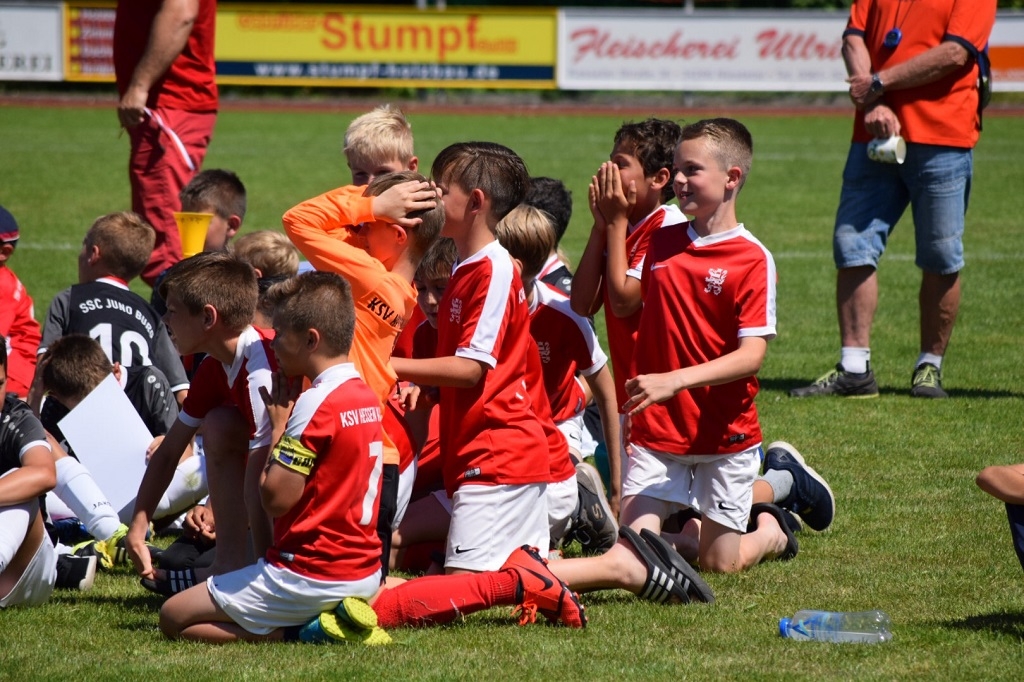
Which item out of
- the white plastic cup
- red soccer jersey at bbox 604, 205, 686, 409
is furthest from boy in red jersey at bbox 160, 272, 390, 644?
the white plastic cup

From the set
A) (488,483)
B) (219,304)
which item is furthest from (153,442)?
(488,483)

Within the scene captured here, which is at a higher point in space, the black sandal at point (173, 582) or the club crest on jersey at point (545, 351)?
the club crest on jersey at point (545, 351)

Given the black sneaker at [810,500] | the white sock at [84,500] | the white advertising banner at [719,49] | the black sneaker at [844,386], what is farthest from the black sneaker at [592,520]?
the white advertising banner at [719,49]

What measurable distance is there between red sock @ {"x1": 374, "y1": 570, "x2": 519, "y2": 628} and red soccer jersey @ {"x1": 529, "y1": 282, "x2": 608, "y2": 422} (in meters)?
1.35

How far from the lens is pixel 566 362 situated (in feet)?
17.6

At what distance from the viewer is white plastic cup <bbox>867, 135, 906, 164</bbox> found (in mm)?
7500

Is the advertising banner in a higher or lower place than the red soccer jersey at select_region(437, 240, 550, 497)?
higher

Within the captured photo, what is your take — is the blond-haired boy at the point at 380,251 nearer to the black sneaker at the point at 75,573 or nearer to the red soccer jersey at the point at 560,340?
the red soccer jersey at the point at 560,340

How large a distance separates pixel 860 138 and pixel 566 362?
3441 mm

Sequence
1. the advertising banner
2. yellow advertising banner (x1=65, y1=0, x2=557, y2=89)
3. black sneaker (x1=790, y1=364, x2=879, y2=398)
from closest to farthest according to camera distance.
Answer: black sneaker (x1=790, y1=364, x2=879, y2=398) < the advertising banner < yellow advertising banner (x1=65, y1=0, x2=557, y2=89)

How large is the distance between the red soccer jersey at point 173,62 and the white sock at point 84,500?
344cm

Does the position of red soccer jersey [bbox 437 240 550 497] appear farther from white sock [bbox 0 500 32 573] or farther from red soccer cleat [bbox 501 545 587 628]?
white sock [bbox 0 500 32 573]

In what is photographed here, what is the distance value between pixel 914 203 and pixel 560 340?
3.51 meters

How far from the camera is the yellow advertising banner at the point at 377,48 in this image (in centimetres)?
2770
